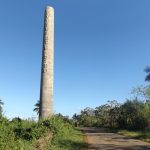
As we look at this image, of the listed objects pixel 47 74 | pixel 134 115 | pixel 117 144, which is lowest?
pixel 117 144

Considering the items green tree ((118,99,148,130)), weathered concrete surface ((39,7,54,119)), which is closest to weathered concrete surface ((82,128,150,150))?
weathered concrete surface ((39,7,54,119))

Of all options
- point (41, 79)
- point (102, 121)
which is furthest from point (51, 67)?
point (102, 121)

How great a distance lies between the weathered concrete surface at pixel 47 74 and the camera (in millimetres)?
34719

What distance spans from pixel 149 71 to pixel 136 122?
8925 millimetres

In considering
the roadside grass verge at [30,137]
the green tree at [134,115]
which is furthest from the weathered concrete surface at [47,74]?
the green tree at [134,115]

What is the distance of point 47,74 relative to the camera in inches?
1377

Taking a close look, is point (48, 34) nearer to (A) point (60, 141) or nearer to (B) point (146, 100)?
(A) point (60, 141)

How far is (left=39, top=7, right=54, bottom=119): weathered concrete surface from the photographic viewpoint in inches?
1367

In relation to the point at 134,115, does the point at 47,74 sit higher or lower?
higher

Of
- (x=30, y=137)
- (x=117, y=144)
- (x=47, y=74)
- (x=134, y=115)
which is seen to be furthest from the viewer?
(x=134, y=115)

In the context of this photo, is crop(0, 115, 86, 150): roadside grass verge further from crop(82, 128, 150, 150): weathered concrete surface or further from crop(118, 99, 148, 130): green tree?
crop(118, 99, 148, 130): green tree

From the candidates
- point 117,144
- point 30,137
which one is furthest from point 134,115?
point 30,137

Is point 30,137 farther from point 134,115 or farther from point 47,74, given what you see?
point 134,115

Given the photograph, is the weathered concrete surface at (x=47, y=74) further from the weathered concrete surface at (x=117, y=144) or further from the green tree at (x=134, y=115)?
the green tree at (x=134, y=115)
